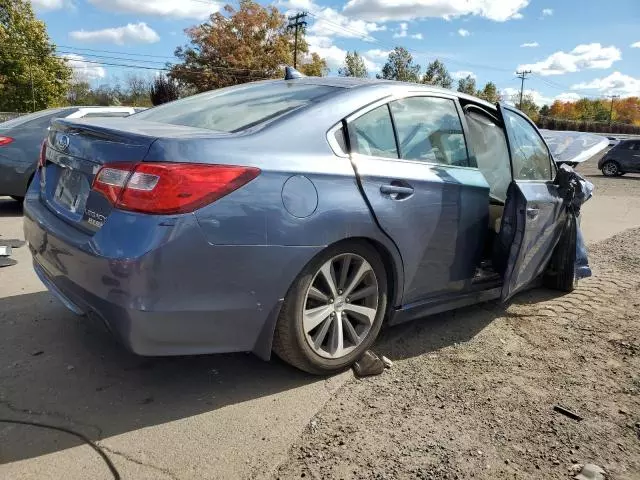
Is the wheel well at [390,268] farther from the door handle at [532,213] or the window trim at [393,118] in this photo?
the door handle at [532,213]

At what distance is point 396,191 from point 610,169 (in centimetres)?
2275

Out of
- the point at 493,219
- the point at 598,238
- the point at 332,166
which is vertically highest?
the point at 332,166

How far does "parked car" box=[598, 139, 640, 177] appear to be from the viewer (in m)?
21.8

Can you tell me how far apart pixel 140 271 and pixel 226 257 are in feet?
1.23

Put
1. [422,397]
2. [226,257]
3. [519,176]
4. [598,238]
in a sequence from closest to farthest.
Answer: [226,257]
[422,397]
[519,176]
[598,238]

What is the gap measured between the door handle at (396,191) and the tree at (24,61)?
5145 cm

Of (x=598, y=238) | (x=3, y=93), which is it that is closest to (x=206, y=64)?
(x=3, y=93)

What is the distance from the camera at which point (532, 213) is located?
3.88 meters

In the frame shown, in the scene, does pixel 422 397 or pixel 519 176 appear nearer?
pixel 422 397

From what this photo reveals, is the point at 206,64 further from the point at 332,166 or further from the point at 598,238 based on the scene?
the point at 332,166

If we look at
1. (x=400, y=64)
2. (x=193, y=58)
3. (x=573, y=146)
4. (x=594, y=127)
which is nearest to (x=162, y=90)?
(x=193, y=58)

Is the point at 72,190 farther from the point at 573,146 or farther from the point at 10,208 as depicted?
the point at 10,208

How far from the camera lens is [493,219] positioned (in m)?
4.04

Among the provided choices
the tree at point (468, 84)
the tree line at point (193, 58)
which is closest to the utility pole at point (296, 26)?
the tree line at point (193, 58)
